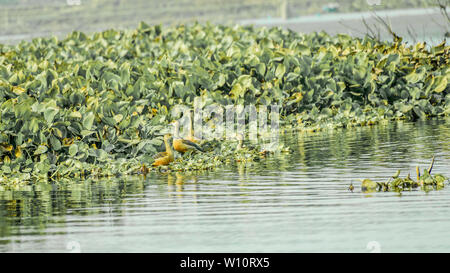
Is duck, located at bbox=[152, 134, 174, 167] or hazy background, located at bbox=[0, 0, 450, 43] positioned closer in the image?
duck, located at bbox=[152, 134, 174, 167]

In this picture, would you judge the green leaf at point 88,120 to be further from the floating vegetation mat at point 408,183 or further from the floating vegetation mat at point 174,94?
the floating vegetation mat at point 408,183

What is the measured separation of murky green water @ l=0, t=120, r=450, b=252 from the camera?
24.4 ft

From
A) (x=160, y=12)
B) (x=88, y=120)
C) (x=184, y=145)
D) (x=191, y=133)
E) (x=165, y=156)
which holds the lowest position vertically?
(x=165, y=156)

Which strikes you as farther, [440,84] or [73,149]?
[440,84]

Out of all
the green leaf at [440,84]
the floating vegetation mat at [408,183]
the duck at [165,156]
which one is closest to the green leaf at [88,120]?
the duck at [165,156]

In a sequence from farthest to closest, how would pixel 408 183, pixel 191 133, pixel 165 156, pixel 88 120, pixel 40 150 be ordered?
pixel 191 133 → pixel 88 120 → pixel 165 156 → pixel 40 150 → pixel 408 183

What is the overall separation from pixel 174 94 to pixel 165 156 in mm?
3839

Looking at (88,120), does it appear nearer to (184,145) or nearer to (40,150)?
(40,150)

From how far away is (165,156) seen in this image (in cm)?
1171

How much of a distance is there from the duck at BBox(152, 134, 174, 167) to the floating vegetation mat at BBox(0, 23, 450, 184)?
9 centimetres

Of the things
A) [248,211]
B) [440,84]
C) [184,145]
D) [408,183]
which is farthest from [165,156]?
[440,84]

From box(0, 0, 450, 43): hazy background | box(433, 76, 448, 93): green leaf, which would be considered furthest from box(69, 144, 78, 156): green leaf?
box(0, 0, 450, 43): hazy background

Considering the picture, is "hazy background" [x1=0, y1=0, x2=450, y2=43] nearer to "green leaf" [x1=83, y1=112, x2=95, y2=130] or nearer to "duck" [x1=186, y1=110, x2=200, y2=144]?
"duck" [x1=186, y1=110, x2=200, y2=144]

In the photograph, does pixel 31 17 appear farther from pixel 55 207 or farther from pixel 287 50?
pixel 55 207
